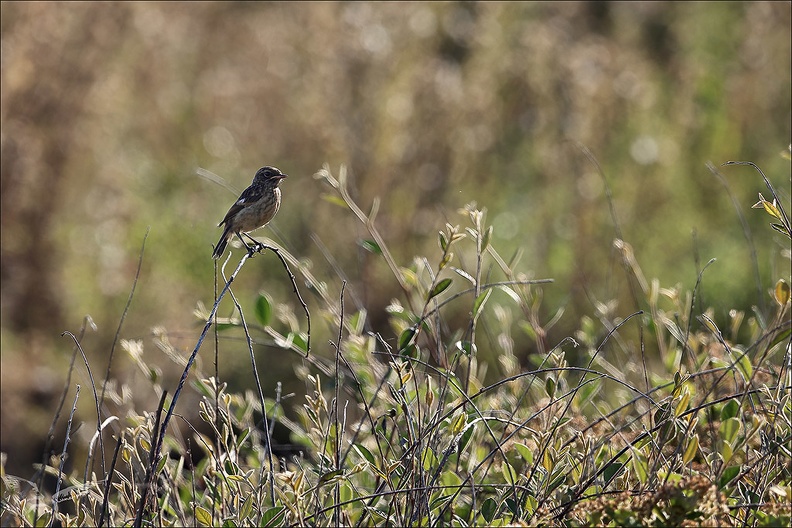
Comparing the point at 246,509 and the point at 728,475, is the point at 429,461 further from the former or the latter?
the point at 728,475

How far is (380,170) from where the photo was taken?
22.6 feet

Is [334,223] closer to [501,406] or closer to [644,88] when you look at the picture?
[644,88]

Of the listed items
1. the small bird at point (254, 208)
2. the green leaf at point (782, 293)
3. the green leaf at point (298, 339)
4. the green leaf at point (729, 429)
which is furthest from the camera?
the small bird at point (254, 208)

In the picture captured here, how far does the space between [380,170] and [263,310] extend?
4108 mm

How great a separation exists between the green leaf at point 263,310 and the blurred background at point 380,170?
124 inches

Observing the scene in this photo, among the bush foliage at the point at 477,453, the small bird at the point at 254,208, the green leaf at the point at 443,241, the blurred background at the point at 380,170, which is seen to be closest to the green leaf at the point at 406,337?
the bush foliage at the point at 477,453

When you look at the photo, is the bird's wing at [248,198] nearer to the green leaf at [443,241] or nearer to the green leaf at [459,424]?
the green leaf at [443,241]

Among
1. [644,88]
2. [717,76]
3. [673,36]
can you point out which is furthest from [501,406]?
[673,36]

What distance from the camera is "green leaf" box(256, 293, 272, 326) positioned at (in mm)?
2853

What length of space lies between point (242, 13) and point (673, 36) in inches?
204

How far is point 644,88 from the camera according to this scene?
7438 millimetres

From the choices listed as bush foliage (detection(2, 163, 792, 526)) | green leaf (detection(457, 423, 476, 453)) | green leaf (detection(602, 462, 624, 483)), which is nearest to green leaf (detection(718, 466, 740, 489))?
bush foliage (detection(2, 163, 792, 526))

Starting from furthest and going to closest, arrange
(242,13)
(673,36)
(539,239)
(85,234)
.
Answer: (242,13) → (673,36) → (85,234) → (539,239)

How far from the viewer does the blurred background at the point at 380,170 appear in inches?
251
